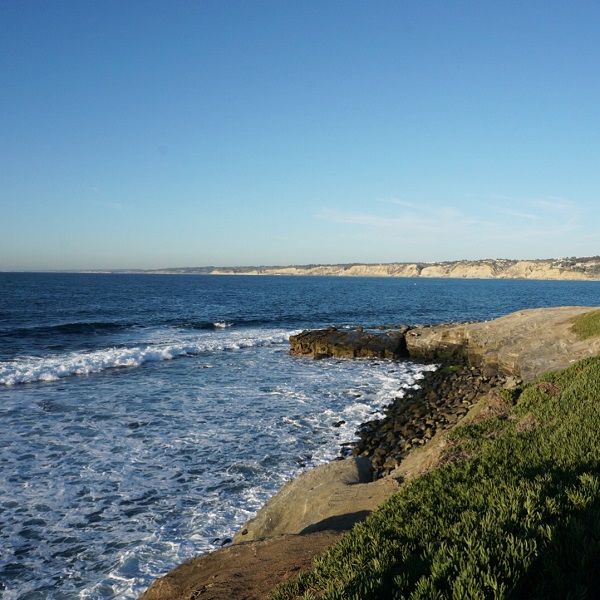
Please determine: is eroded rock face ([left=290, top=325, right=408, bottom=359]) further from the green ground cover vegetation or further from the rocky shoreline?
the green ground cover vegetation

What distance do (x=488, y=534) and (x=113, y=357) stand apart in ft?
103

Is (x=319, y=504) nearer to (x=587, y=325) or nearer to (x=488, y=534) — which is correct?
(x=488, y=534)

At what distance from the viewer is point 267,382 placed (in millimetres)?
26281

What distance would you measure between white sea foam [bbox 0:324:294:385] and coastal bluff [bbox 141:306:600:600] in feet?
23.4

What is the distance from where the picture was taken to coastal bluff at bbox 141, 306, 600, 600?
6.90 meters

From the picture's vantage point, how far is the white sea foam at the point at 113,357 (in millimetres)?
27047

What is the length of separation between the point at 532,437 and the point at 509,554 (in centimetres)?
552

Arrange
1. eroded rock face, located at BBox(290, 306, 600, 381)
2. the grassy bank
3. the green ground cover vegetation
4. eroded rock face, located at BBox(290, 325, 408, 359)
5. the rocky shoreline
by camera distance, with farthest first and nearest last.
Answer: eroded rock face, located at BBox(290, 325, 408, 359) → eroded rock face, located at BBox(290, 306, 600, 381) → the green ground cover vegetation → the rocky shoreline → the grassy bank

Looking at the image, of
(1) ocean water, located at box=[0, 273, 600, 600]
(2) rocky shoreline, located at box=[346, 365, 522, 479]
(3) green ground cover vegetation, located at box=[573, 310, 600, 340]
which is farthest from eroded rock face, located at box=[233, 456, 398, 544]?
(3) green ground cover vegetation, located at box=[573, 310, 600, 340]

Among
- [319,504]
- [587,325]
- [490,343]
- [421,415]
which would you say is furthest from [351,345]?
[319,504]

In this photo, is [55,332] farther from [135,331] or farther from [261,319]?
[261,319]

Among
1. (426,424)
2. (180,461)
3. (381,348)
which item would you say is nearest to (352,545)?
(180,461)

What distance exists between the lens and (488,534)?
445 centimetres

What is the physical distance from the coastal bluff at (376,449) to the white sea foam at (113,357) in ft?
23.4
